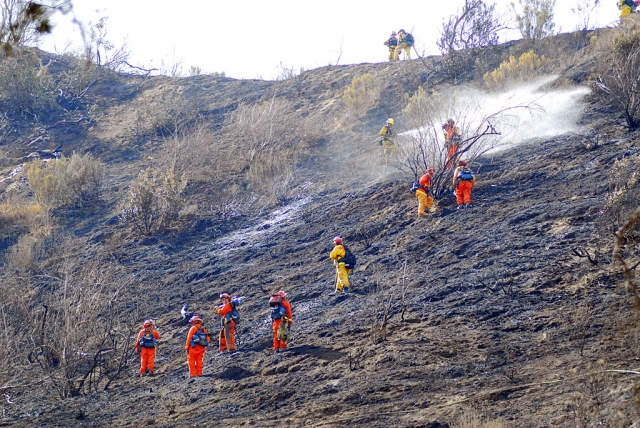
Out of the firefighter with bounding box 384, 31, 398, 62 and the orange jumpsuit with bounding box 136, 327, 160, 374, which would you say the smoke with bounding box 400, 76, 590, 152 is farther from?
the orange jumpsuit with bounding box 136, 327, 160, 374

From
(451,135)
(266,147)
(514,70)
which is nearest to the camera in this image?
(451,135)

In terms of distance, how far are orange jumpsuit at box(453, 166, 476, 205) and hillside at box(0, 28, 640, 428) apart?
372mm

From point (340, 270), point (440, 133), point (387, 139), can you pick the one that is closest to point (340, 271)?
point (340, 270)

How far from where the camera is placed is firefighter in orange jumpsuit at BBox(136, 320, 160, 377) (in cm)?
1320

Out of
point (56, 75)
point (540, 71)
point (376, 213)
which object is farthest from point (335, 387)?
point (56, 75)

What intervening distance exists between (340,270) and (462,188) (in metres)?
4.13

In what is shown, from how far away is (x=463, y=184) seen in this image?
55.0 ft

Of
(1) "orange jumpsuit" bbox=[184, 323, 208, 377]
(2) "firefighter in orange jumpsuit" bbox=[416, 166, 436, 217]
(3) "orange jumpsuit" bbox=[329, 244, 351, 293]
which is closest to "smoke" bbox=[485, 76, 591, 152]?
(2) "firefighter in orange jumpsuit" bbox=[416, 166, 436, 217]

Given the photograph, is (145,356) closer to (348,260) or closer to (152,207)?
(348,260)

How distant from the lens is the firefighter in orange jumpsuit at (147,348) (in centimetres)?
1320

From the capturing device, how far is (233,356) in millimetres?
12938

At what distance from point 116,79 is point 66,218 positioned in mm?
14858

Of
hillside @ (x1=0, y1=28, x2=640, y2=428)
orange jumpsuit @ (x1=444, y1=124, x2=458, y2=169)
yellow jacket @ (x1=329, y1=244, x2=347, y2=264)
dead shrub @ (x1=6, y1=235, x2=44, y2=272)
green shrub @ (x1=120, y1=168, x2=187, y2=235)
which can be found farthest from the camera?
green shrub @ (x1=120, y1=168, x2=187, y2=235)

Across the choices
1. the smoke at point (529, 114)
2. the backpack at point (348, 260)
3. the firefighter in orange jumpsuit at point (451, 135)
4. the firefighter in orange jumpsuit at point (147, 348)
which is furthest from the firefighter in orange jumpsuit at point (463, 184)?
the firefighter in orange jumpsuit at point (147, 348)
